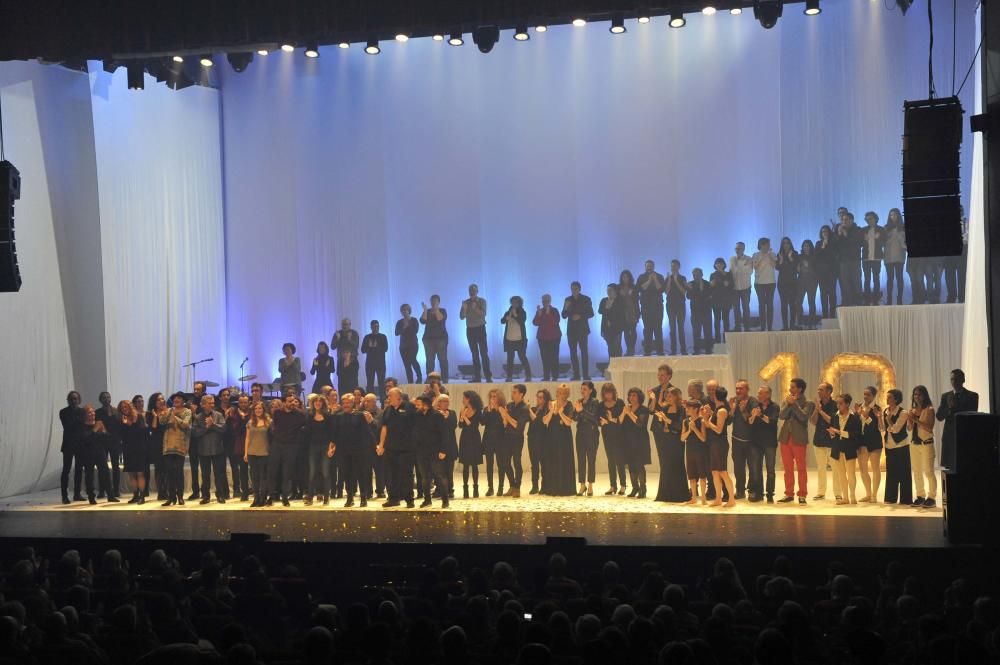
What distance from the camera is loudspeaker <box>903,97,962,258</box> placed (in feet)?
26.3

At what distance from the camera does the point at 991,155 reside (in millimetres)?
8672

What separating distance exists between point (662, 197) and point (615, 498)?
7.46m

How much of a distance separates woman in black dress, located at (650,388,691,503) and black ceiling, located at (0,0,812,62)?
488 centimetres

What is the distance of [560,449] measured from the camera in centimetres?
1315

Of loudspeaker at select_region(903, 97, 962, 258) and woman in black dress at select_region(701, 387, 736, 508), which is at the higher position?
loudspeaker at select_region(903, 97, 962, 258)

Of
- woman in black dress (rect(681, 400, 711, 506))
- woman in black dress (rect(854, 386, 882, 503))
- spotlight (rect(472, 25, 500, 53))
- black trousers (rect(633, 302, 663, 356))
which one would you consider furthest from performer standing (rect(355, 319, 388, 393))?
woman in black dress (rect(854, 386, 882, 503))

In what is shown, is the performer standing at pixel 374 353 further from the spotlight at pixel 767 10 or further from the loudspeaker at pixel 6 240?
the spotlight at pixel 767 10

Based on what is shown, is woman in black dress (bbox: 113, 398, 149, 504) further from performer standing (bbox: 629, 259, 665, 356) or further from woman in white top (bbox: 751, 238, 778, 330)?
woman in white top (bbox: 751, 238, 778, 330)

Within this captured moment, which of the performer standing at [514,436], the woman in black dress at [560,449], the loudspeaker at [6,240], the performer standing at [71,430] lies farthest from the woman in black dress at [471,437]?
the loudspeaker at [6,240]

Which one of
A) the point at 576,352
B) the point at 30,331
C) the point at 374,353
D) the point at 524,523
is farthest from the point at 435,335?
the point at 524,523

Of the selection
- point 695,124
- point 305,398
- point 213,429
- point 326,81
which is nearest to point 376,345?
point 305,398

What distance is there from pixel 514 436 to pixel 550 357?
138 inches

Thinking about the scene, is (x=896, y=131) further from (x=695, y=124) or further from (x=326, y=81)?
(x=326, y=81)

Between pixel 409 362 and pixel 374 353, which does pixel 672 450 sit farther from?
pixel 374 353
